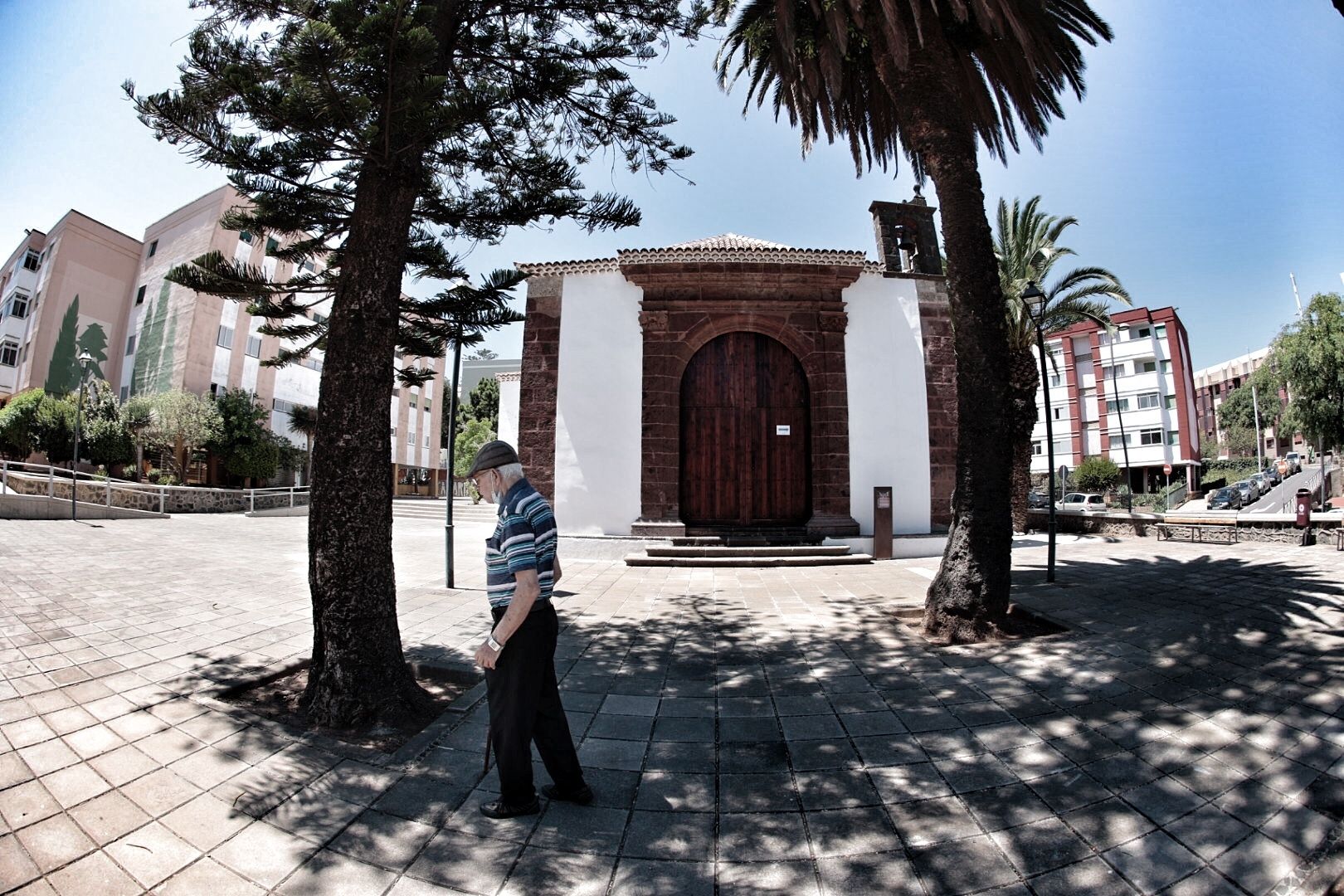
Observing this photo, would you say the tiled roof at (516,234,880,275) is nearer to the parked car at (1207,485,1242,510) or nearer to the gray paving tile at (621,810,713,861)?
the gray paving tile at (621,810,713,861)

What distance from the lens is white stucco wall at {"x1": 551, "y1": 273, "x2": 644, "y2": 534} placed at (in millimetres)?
10203

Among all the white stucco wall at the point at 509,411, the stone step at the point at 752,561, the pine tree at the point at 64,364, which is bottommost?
the stone step at the point at 752,561

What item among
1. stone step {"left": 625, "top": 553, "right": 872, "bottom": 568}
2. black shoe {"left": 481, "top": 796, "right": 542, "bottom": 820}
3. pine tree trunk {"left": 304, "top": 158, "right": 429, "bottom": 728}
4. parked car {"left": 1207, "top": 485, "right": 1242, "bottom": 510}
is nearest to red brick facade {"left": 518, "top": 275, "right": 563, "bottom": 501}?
stone step {"left": 625, "top": 553, "right": 872, "bottom": 568}

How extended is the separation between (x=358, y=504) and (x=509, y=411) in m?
8.68

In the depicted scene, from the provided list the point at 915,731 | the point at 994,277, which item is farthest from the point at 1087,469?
the point at 915,731

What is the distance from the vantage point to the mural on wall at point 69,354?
31.8 m

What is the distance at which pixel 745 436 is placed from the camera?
1062 cm

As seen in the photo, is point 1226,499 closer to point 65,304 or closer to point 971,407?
point 971,407

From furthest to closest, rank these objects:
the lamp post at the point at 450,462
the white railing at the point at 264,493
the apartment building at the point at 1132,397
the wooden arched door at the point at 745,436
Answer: the apartment building at the point at 1132,397
the white railing at the point at 264,493
the wooden arched door at the point at 745,436
the lamp post at the point at 450,462

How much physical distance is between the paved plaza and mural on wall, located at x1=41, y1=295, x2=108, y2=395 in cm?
3996

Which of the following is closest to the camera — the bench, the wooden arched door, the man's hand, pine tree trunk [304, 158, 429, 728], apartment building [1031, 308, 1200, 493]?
the man's hand

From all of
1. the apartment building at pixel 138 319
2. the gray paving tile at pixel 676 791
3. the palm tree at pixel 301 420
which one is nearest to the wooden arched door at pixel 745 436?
the gray paving tile at pixel 676 791

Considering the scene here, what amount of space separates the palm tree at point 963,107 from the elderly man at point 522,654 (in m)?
3.86

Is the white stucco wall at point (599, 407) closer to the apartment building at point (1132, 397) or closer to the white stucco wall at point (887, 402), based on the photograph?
the white stucco wall at point (887, 402)
